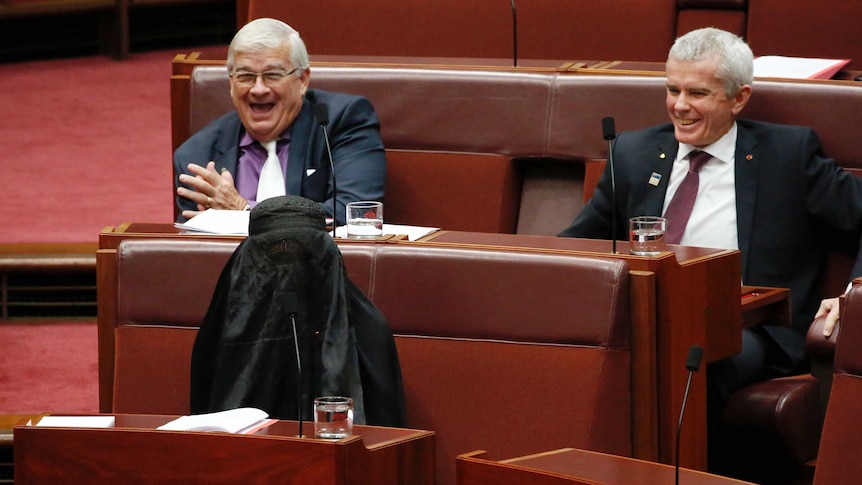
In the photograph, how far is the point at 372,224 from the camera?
5.35ft

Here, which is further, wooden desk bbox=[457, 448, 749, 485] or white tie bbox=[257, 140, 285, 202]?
white tie bbox=[257, 140, 285, 202]

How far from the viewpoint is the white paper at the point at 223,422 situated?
132cm

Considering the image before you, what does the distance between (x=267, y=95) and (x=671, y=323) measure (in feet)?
2.34

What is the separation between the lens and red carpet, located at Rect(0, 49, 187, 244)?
269 cm

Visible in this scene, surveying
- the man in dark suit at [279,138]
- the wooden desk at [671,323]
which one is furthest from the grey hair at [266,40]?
the wooden desk at [671,323]

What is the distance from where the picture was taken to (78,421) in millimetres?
1365

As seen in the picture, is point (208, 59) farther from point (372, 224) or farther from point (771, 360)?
point (771, 360)

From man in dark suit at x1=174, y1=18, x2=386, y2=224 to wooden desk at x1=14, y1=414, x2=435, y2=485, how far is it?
0.66 m

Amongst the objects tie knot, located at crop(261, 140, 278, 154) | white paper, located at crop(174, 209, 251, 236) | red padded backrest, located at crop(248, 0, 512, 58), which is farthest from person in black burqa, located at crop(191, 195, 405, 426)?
red padded backrest, located at crop(248, 0, 512, 58)

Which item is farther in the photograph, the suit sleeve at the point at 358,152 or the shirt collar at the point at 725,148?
the suit sleeve at the point at 358,152

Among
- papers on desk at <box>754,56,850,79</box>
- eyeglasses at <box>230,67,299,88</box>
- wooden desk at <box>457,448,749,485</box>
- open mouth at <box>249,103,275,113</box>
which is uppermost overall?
papers on desk at <box>754,56,850,79</box>

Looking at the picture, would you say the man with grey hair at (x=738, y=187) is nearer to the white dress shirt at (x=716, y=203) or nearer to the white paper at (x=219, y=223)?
the white dress shirt at (x=716, y=203)

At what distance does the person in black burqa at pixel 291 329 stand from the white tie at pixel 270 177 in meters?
0.50

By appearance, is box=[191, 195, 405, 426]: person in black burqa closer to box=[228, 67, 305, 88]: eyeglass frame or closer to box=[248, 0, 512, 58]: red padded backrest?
box=[228, 67, 305, 88]: eyeglass frame
